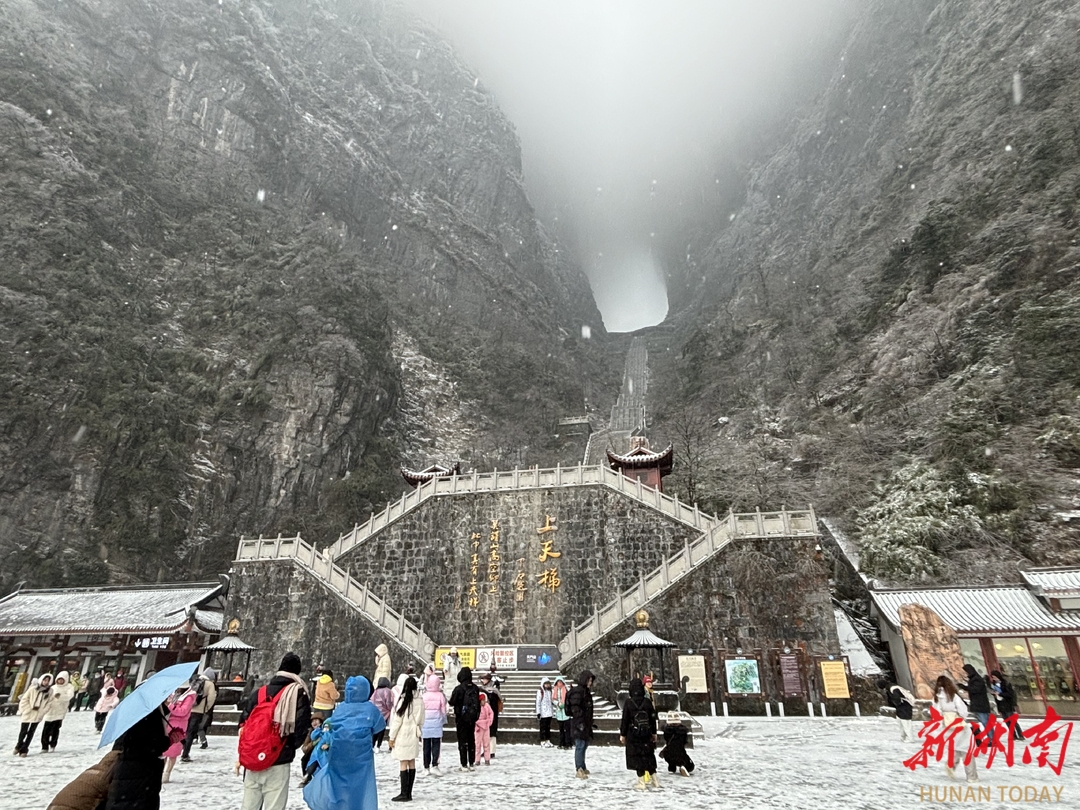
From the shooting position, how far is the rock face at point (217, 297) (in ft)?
98.6

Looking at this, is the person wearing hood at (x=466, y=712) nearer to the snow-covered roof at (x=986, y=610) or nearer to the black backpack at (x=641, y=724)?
the black backpack at (x=641, y=724)

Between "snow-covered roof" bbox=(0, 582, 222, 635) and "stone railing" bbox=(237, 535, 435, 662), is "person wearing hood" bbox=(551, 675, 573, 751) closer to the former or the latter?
"stone railing" bbox=(237, 535, 435, 662)

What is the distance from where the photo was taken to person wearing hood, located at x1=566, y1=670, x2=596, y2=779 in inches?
314

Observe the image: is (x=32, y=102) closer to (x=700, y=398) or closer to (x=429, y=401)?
(x=429, y=401)

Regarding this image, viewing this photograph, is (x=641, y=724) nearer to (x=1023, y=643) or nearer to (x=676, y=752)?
(x=676, y=752)

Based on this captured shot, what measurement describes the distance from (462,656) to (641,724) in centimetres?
1358

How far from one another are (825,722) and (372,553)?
1578 cm

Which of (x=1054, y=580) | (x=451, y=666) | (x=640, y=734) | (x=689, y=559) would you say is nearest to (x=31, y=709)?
(x=640, y=734)

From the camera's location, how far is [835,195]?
5766cm

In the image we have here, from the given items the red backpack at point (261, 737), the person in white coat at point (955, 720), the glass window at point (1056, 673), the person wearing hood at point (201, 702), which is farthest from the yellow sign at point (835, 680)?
the red backpack at point (261, 737)

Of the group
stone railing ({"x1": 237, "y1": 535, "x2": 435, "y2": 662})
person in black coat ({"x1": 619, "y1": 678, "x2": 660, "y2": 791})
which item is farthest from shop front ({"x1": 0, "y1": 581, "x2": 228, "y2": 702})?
person in black coat ({"x1": 619, "y1": 678, "x2": 660, "y2": 791})

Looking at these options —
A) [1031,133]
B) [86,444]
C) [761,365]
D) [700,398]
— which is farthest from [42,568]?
[1031,133]

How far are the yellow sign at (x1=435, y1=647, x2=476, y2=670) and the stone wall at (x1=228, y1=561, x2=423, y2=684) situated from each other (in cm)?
84

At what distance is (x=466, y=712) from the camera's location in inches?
334
